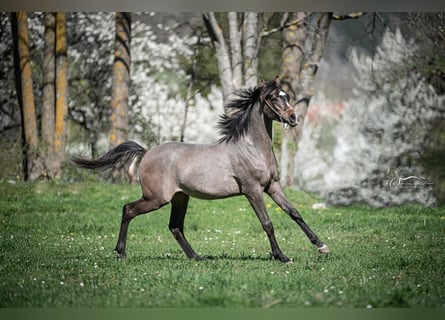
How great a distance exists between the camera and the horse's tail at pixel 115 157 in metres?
8.52

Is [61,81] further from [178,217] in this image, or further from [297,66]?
[178,217]

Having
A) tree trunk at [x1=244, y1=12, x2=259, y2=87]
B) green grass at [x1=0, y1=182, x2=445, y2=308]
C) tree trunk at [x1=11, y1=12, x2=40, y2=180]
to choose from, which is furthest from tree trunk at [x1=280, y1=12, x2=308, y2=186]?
tree trunk at [x1=11, y1=12, x2=40, y2=180]

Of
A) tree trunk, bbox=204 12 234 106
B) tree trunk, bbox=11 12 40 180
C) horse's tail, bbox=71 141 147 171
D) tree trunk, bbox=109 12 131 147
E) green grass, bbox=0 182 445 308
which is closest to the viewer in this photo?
green grass, bbox=0 182 445 308

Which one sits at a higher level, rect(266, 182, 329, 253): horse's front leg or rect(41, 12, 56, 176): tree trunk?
rect(41, 12, 56, 176): tree trunk

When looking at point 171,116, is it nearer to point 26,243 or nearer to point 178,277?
point 26,243

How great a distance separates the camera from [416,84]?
16.2m

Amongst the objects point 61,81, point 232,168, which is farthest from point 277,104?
point 61,81

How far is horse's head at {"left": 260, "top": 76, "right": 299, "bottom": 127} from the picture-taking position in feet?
25.6

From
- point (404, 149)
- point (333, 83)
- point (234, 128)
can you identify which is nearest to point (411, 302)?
point (234, 128)

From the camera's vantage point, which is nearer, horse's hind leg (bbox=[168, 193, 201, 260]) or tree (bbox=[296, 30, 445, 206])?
horse's hind leg (bbox=[168, 193, 201, 260])

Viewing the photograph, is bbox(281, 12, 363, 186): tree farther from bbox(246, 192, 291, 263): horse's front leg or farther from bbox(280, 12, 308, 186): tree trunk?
bbox(246, 192, 291, 263): horse's front leg

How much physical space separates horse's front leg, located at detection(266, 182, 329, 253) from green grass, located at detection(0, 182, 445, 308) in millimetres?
201

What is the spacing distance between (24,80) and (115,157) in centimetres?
726

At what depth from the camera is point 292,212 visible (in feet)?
25.6
